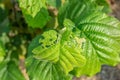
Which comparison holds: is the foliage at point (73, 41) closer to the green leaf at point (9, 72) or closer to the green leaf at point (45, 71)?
the green leaf at point (45, 71)

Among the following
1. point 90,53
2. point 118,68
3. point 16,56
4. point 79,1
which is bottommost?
point 118,68

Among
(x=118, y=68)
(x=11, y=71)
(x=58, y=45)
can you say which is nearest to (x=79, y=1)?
(x=58, y=45)

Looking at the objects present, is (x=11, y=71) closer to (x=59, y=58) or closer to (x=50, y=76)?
(x=50, y=76)

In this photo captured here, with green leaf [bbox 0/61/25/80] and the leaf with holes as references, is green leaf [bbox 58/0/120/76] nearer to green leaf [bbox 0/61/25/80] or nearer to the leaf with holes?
the leaf with holes

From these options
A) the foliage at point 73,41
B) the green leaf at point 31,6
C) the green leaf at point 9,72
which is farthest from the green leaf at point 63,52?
the green leaf at point 9,72

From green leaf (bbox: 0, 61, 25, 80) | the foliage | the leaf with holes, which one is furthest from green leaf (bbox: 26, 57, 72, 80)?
green leaf (bbox: 0, 61, 25, 80)

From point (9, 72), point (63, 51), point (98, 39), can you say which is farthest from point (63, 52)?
point (9, 72)
